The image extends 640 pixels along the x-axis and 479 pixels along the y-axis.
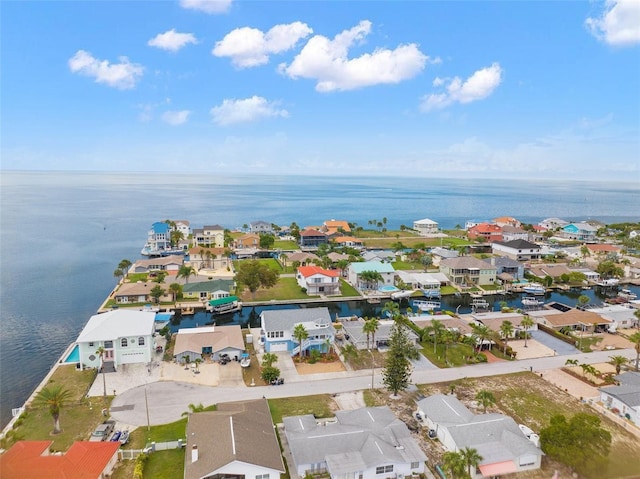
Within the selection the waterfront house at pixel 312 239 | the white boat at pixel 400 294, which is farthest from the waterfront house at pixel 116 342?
the waterfront house at pixel 312 239

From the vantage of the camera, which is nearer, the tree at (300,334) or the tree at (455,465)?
the tree at (455,465)

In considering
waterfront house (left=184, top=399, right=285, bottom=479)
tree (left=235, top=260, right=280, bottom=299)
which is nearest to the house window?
waterfront house (left=184, top=399, right=285, bottom=479)

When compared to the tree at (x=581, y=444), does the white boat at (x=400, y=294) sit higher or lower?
lower

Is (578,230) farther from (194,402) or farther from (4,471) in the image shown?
(4,471)

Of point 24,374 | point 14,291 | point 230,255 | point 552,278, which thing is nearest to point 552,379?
point 552,278

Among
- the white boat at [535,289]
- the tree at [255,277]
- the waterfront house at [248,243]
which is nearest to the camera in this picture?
the tree at [255,277]

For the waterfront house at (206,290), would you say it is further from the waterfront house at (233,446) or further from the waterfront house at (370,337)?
the waterfront house at (233,446)

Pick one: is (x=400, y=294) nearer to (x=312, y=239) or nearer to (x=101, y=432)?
(x=312, y=239)
